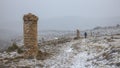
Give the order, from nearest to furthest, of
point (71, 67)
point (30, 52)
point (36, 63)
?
point (71, 67)
point (36, 63)
point (30, 52)

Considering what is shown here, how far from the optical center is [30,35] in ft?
73.4

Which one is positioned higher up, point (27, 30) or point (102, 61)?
point (27, 30)

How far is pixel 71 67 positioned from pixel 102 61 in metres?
2.12

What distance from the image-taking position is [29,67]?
18.2 m

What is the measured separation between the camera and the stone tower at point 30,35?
22.3 meters

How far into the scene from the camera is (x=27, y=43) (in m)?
22.3

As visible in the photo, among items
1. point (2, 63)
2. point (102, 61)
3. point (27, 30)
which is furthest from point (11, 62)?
point (102, 61)

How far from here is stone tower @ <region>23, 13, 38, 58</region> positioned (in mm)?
22266

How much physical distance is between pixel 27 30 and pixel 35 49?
5.65 feet

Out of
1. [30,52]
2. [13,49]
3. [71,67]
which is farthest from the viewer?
[13,49]

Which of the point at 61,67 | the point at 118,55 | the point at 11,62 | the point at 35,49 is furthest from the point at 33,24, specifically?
the point at 118,55

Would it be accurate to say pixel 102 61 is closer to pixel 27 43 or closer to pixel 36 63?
pixel 36 63

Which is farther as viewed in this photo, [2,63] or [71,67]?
[2,63]

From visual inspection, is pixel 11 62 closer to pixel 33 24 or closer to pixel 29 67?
pixel 29 67
